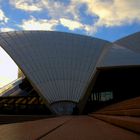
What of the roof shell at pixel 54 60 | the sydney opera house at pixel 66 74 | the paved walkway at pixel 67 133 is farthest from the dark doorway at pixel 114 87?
the paved walkway at pixel 67 133

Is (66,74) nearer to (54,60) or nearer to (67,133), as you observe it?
(54,60)

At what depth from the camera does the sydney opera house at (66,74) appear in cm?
2325

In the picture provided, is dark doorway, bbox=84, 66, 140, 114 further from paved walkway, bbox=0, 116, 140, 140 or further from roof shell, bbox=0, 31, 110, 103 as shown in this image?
paved walkway, bbox=0, 116, 140, 140

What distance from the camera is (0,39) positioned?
26.1 meters

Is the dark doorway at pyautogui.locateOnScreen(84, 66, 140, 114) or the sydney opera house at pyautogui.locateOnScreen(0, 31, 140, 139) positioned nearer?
the sydney opera house at pyautogui.locateOnScreen(0, 31, 140, 139)

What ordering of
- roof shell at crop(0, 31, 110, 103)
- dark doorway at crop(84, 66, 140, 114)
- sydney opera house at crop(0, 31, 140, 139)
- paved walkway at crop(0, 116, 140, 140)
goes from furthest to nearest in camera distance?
dark doorway at crop(84, 66, 140, 114) → roof shell at crop(0, 31, 110, 103) → sydney opera house at crop(0, 31, 140, 139) → paved walkway at crop(0, 116, 140, 140)

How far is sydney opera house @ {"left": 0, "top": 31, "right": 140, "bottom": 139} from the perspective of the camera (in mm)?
23250

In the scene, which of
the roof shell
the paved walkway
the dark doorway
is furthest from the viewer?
the dark doorway

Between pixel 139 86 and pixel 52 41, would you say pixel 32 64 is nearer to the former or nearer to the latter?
pixel 52 41

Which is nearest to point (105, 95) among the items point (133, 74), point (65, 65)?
point (133, 74)

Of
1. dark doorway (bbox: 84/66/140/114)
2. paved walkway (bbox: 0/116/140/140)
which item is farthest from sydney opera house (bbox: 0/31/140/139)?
paved walkway (bbox: 0/116/140/140)

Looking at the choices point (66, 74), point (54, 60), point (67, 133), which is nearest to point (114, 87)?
point (66, 74)

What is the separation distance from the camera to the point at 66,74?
24.8 meters

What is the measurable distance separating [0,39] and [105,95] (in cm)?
992
